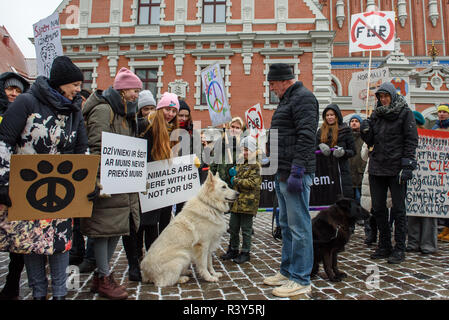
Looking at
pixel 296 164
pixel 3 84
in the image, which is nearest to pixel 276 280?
pixel 296 164

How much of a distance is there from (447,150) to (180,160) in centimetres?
476

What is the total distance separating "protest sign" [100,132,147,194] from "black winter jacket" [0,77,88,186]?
0.43 meters

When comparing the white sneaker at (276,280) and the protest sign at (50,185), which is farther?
the white sneaker at (276,280)

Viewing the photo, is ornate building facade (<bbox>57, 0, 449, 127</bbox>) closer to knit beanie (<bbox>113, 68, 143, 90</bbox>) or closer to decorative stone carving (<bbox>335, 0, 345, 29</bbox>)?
knit beanie (<bbox>113, 68, 143, 90</bbox>)

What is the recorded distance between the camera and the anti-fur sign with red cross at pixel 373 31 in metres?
8.07

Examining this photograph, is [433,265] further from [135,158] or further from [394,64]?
[394,64]

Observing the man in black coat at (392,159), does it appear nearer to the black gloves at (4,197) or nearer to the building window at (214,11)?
the black gloves at (4,197)

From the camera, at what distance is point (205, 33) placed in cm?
1806

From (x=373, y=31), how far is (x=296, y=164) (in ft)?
24.2

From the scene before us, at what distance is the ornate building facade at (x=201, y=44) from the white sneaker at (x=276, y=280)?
1457 centimetres

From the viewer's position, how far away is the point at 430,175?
16.8 feet

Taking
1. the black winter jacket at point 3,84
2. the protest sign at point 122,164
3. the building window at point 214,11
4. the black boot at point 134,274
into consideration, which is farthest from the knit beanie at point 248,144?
the building window at point 214,11

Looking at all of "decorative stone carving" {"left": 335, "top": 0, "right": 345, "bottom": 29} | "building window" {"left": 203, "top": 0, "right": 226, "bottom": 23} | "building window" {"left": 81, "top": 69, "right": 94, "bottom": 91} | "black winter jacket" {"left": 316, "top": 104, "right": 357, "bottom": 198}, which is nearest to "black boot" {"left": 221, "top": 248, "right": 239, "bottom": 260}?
"black winter jacket" {"left": 316, "top": 104, "right": 357, "bottom": 198}

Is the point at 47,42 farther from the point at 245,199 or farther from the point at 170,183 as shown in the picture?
the point at 245,199
